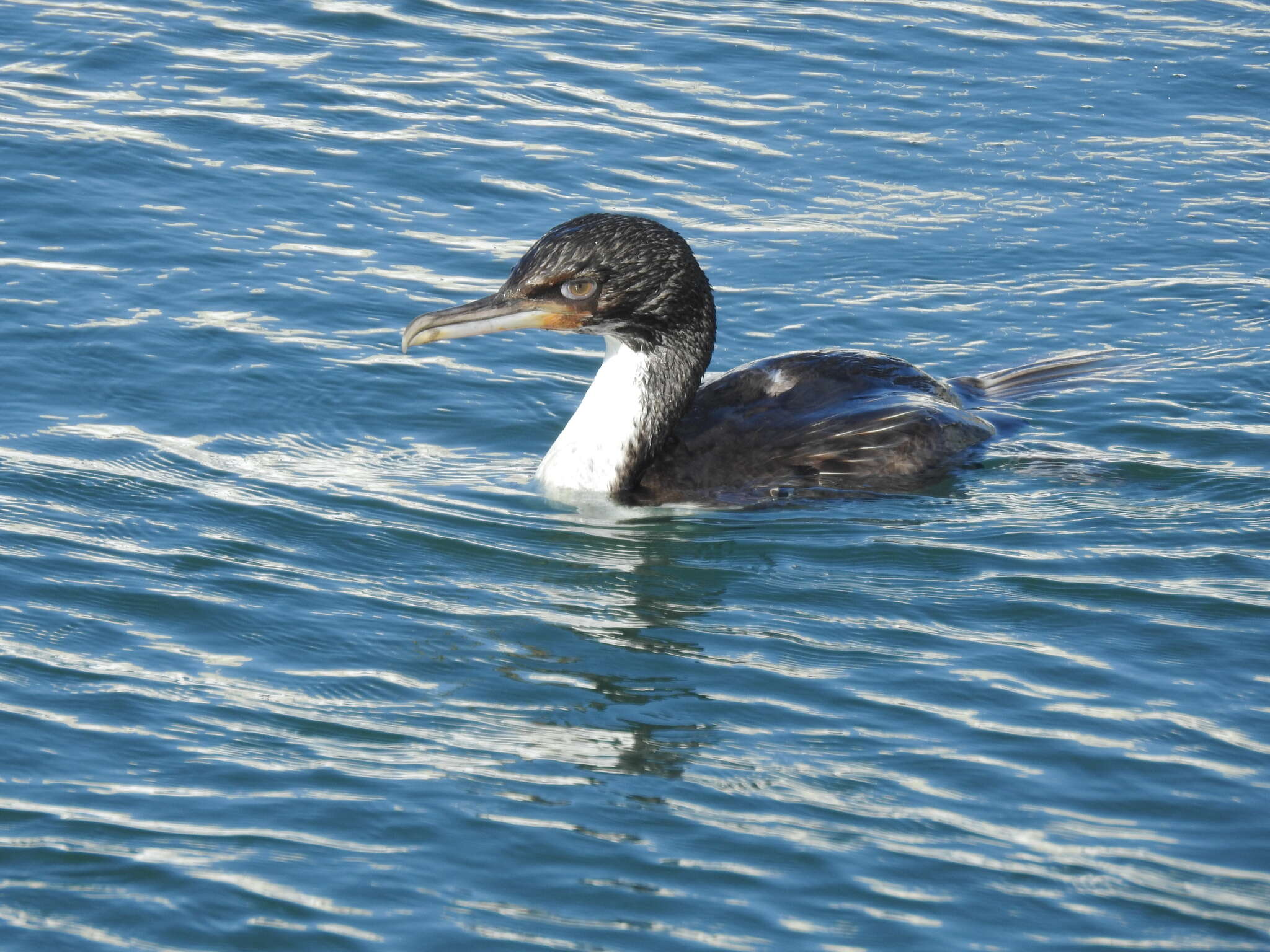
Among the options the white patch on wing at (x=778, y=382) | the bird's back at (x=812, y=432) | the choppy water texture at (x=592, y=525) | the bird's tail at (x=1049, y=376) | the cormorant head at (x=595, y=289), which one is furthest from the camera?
the bird's tail at (x=1049, y=376)

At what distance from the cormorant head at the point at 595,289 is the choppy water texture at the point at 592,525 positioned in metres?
0.76

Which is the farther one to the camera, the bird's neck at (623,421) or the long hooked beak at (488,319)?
the bird's neck at (623,421)

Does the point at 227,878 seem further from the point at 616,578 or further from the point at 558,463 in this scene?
the point at 558,463

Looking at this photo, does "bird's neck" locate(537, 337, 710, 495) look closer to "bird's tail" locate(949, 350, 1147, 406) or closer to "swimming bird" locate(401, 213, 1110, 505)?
"swimming bird" locate(401, 213, 1110, 505)

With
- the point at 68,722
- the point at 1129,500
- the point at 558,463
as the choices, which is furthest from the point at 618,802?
the point at 1129,500

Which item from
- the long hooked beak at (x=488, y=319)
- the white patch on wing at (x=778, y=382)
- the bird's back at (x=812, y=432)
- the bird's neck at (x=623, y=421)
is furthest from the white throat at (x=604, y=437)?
the white patch on wing at (x=778, y=382)

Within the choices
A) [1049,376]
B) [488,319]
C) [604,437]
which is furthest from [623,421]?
[1049,376]

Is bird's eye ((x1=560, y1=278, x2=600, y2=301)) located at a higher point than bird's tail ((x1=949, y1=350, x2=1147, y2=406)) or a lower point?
higher

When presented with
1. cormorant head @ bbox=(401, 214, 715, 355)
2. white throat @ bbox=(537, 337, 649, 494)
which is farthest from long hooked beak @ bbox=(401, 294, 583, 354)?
white throat @ bbox=(537, 337, 649, 494)

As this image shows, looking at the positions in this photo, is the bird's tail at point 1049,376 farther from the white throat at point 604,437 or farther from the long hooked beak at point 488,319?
the long hooked beak at point 488,319

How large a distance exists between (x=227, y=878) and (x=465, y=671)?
139 cm

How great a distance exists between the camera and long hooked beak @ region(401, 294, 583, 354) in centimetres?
710

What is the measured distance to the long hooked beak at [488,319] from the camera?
23.3 ft

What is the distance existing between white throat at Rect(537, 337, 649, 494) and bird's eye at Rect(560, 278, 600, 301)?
42cm
